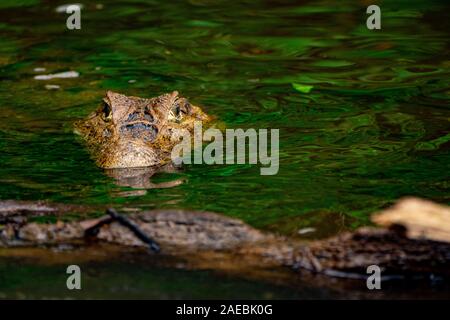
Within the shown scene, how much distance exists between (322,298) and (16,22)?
954cm

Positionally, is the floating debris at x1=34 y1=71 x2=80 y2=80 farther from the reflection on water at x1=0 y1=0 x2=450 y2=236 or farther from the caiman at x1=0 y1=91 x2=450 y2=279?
the caiman at x1=0 y1=91 x2=450 y2=279

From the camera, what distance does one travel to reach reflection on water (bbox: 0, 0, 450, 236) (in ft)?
21.7

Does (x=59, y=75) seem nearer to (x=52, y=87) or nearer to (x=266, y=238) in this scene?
(x=52, y=87)

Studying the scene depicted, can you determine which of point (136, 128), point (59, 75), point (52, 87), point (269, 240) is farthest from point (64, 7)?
point (269, 240)

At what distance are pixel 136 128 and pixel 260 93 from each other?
80.1 inches

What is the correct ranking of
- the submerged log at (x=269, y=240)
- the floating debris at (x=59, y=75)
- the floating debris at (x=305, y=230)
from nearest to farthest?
1. the submerged log at (x=269, y=240)
2. the floating debris at (x=305, y=230)
3. the floating debris at (x=59, y=75)

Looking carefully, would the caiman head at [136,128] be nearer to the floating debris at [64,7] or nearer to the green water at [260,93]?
the green water at [260,93]

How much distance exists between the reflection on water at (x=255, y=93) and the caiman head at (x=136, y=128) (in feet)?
0.79

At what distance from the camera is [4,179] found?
7043mm

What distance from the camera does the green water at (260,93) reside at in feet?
21.6

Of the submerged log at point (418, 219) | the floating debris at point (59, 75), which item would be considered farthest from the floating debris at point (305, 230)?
the floating debris at point (59, 75)

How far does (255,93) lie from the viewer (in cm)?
973

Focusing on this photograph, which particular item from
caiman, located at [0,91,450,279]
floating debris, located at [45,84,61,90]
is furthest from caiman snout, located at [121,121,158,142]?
floating debris, located at [45,84,61,90]
